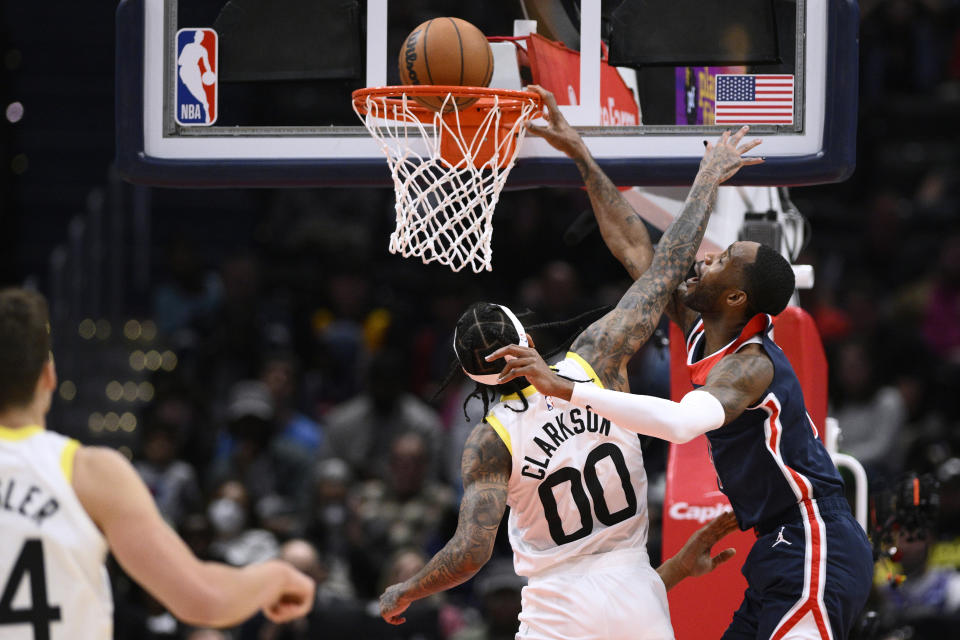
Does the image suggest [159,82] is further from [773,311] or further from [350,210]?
[350,210]

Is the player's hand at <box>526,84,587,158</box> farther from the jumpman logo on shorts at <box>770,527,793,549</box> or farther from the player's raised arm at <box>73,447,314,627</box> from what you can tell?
the player's raised arm at <box>73,447,314,627</box>

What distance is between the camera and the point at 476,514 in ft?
16.2

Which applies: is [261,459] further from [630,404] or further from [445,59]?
[630,404]

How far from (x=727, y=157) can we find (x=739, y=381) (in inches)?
42.1

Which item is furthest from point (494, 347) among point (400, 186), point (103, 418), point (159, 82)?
point (103, 418)

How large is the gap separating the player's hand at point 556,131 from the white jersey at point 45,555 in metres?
2.50

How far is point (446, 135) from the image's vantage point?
17.7 feet

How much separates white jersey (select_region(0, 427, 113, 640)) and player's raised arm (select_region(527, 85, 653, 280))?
2534mm

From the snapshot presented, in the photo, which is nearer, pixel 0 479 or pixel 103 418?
pixel 0 479

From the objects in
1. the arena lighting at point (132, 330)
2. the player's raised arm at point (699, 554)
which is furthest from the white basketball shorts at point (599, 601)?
the arena lighting at point (132, 330)

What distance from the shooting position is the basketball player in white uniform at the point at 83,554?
137 inches

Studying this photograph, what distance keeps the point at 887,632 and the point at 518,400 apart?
10.8ft

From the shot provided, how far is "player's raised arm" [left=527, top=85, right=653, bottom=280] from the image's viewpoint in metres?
5.41

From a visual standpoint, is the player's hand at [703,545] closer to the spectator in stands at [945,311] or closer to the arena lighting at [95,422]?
the spectator in stands at [945,311]
